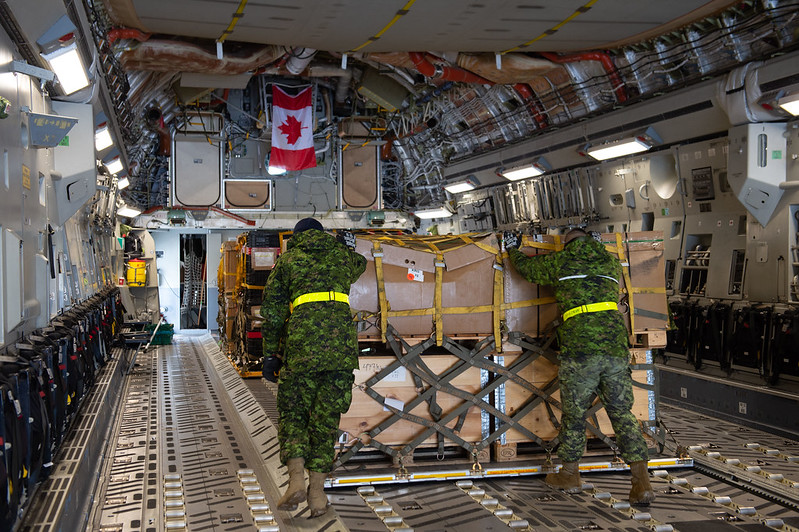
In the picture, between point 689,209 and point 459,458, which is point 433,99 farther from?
point 459,458

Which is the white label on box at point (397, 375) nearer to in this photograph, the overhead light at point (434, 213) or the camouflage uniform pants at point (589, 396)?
the camouflage uniform pants at point (589, 396)

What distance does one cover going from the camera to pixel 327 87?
15.0 meters

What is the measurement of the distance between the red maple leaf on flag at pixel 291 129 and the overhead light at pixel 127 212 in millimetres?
3530

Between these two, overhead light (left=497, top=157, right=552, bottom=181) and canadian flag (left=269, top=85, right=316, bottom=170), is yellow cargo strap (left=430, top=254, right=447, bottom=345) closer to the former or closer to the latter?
overhead light (left=497, top=157, right=552, bottom=181)

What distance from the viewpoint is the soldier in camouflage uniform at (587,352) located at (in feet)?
17.7

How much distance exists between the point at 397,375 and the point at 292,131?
32.0ft

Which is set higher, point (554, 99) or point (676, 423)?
point (554, 99)

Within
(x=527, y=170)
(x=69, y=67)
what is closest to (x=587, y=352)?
(x=69, y=67)

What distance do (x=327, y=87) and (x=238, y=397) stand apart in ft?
26.2

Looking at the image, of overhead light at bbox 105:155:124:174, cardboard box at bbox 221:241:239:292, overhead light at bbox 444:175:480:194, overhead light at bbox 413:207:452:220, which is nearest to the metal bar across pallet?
overhead light at bbox 105:155:124:174

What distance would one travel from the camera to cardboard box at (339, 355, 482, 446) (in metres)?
5.67

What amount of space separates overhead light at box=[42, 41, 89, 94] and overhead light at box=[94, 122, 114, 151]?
2509mm

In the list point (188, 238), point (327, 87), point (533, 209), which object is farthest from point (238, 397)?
point (188, 238)

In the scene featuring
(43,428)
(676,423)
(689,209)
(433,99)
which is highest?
(433,99)
